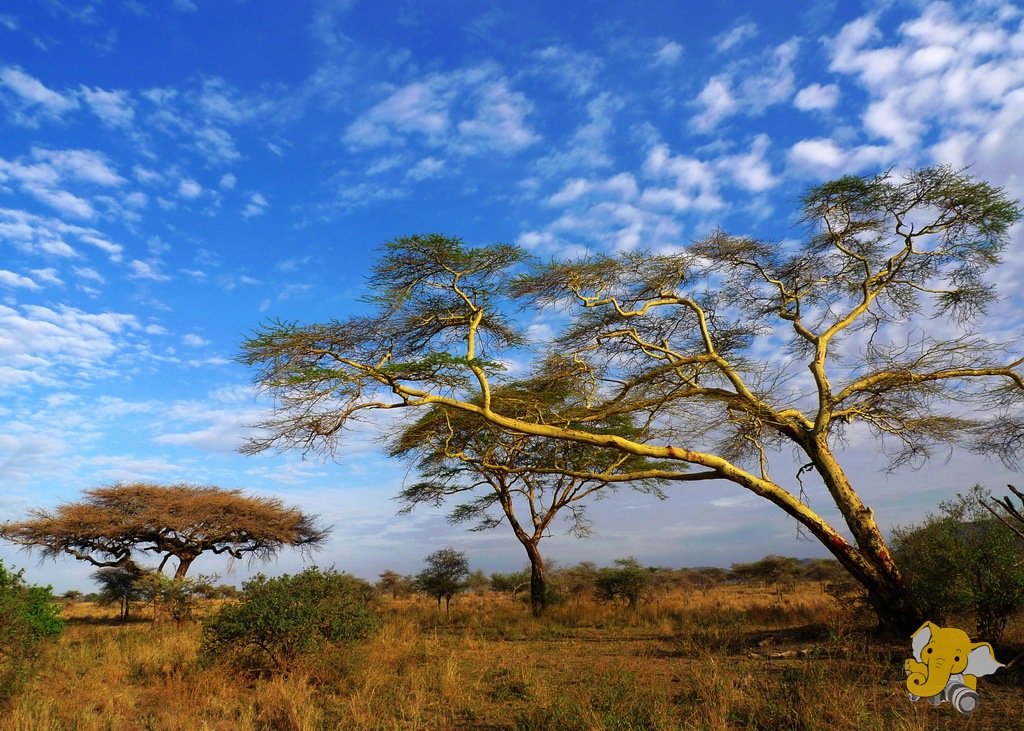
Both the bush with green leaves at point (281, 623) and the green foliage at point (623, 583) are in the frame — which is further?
the green foliage at point (623, 583)

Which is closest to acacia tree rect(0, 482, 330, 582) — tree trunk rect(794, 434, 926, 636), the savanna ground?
the savanna ground

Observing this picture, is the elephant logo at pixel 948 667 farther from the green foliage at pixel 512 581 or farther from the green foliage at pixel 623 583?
the green foliage at pixel 512 581

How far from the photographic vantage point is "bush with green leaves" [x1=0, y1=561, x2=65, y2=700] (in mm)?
6746

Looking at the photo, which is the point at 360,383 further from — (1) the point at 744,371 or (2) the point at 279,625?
(1) the point at 744,371

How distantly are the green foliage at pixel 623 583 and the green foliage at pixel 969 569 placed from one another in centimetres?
1273

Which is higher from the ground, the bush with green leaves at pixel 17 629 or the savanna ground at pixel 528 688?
the bush with green leaves at pixel 17 629

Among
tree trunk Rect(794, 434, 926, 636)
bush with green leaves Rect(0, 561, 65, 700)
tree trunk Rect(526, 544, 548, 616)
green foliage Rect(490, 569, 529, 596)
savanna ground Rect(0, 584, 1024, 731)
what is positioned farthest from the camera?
green foliage Rect(490, 569, 529, 596)

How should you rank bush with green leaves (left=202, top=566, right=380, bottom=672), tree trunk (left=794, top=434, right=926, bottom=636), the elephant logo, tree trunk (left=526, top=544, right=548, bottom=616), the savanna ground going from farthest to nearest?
tree trunk (left=526, top=544, right=548, bottom=616), tree trunk (left=794, top=434, right=926, bottom=636), bush with green leaves (left=202, top=566, right=380, bottom=672), the elephant logo, the savanna ground

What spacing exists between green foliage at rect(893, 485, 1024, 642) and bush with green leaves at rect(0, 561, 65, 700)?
454 inches

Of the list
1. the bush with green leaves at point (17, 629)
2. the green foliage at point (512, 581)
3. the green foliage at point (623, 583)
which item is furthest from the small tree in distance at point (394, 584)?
the bush with green leaves at point (17, 629)

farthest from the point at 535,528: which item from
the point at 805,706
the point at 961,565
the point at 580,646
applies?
the point at 805,706

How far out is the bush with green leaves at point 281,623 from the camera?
7.76 metres

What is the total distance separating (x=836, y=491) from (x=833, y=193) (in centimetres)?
535

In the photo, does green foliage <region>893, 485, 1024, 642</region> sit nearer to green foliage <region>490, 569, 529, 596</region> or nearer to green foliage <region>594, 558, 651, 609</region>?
green foliage <region>594, 558, 651, 609</region>
